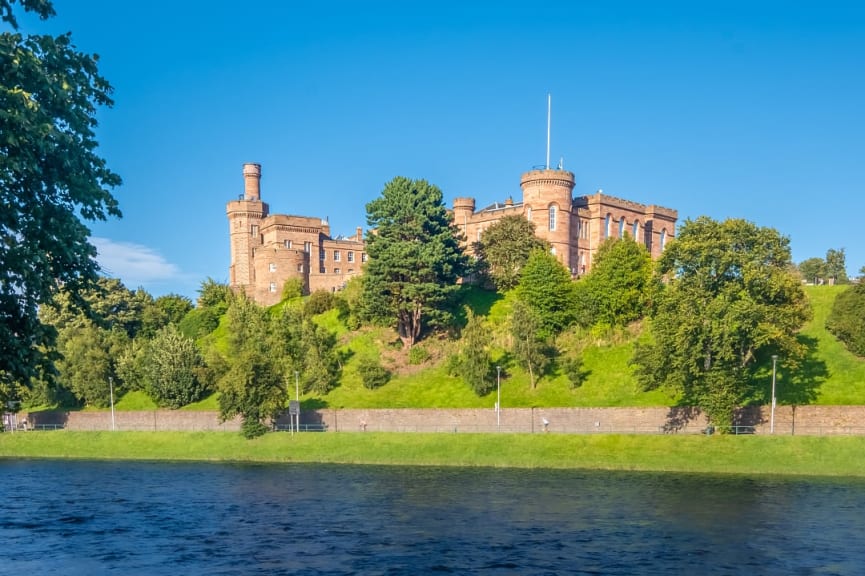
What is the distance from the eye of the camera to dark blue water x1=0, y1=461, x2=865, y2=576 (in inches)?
1136

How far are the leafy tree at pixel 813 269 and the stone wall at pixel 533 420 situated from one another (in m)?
82.6

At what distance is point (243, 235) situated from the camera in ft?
379

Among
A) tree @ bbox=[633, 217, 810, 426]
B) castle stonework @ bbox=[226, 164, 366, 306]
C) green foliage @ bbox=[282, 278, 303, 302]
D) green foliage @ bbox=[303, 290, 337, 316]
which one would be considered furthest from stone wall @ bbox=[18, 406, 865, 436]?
castle stonework @ bbox=[226, 164, 366, 306]

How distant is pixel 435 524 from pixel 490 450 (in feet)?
72.9

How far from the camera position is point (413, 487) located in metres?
46.0

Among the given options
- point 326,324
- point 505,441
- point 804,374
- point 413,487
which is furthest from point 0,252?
point 326,324

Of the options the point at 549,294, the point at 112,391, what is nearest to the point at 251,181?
the point at 112,391

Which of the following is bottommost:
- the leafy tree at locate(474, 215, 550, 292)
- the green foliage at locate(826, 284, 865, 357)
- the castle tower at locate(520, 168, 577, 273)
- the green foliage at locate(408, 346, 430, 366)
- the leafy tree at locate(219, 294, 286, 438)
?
the leafy tree at locate(219, 294, 286, 438)

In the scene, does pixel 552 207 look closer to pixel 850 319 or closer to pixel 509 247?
pixel 509 247

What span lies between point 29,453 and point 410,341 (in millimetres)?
40109

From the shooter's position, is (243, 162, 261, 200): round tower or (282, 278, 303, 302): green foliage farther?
(243, 162, 261, 200): round tower

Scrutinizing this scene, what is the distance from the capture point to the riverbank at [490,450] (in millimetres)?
50594

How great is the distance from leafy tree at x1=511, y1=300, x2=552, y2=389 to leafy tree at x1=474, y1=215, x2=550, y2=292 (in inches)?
763

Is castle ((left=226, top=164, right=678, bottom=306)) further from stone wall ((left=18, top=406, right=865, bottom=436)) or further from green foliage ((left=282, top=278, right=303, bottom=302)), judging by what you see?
stone wall ((left=18, top=406, right=865, bottom=436))
